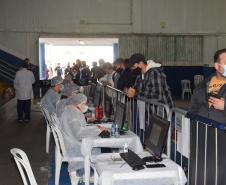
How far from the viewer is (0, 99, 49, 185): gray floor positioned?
5.65 metres

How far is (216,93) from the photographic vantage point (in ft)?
11.8

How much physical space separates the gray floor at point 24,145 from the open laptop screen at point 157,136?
2.26m

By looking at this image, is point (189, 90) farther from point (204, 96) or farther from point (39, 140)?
point (204, 96)

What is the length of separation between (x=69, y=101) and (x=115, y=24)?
41.0 feet

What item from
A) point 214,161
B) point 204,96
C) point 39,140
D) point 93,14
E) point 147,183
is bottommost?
point 39,140

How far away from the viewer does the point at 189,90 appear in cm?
1725

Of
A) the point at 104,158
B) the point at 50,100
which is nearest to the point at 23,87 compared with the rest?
the point at 50,100

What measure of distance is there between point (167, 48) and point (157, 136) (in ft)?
46.3

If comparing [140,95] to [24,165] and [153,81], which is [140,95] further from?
[24,165]

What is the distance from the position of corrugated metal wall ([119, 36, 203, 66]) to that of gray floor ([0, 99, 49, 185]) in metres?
6.51

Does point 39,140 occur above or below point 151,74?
below

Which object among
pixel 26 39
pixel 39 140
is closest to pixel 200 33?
pixel 26 39

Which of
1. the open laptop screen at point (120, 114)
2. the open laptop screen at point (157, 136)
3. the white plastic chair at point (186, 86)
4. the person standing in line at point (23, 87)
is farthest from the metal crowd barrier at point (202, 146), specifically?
the white plastic chair at point (186, 86)

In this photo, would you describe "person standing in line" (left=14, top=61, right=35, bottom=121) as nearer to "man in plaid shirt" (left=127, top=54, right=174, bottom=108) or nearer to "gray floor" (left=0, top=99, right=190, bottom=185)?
"gray floor" (left=0, top=99, right=190, bottom=185)
